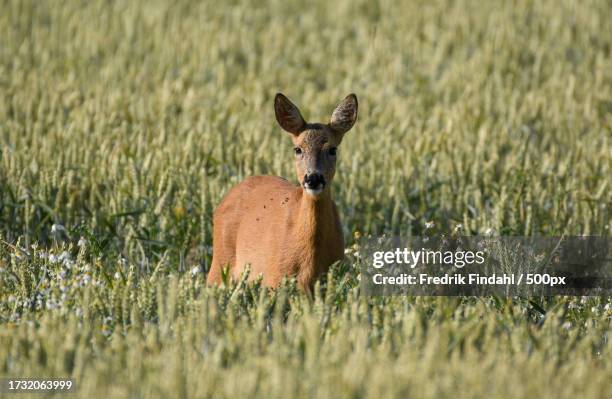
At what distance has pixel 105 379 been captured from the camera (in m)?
4.98

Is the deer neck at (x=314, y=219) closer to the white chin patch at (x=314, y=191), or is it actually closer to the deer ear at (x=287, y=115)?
the white chin patch at (x=314, y=191)

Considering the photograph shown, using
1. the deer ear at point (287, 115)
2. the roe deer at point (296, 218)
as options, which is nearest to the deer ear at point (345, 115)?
the roe deer at point (296, 218)

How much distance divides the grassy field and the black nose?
0.63m

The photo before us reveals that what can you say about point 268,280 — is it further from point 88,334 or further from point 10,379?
point 10,379

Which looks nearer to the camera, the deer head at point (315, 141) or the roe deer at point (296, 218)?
the deer head at point (315, 141)

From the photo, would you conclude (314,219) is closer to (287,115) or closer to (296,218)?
(296,218)

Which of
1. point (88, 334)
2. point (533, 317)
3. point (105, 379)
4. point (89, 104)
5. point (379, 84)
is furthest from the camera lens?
point (379, 84)

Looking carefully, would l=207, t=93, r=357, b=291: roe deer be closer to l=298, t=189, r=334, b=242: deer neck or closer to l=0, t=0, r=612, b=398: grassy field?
l=298, t=189, r=334, b=242: deer neck

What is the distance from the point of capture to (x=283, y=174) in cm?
972

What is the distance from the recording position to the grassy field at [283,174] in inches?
209

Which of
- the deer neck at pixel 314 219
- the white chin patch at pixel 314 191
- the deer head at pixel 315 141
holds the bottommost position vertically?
the deer neck at pixel 314 219

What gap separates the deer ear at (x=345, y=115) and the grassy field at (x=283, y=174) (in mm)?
1010

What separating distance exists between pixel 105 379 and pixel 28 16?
11.7 metres

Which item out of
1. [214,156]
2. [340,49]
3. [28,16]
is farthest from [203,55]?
[214,156]
